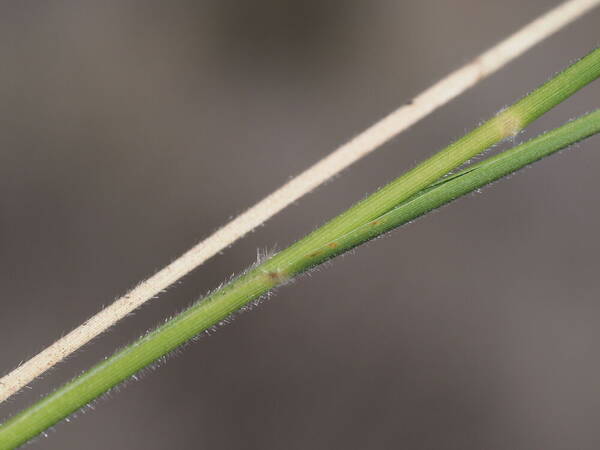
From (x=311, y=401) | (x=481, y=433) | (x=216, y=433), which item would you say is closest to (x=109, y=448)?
(x=216, y=433)

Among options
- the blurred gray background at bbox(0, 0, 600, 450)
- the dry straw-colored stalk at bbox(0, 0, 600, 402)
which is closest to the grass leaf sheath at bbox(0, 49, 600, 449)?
the dry straw-colored stalk at bbox(0, 0, 600, 402)

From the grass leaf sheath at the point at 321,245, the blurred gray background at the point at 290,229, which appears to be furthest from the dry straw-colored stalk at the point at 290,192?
the blurred gray background at the point at 290,229

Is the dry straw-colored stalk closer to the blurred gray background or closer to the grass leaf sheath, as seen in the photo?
the grass leaf sheath

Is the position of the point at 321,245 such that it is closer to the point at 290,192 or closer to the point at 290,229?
the point at 290,192

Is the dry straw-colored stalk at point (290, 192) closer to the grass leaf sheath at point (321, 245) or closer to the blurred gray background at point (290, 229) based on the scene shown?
the grass leaf sheath at point (321, 245)

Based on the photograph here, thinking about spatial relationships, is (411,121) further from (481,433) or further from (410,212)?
(481,433)
